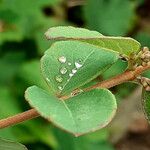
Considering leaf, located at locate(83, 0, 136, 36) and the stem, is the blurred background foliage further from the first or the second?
the stem

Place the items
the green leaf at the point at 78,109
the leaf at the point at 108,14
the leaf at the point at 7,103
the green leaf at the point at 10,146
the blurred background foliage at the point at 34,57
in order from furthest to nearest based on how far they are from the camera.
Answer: the leaf at the point at 108,14 → the blurred background foliage at the point at 34,57 → the leaf at the point at 7,103 → the green leaf at the point at 10,146 → the green leaf at the point at 78,109

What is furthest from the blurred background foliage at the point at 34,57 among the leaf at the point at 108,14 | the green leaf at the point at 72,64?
the green leaf at the point at 72,64

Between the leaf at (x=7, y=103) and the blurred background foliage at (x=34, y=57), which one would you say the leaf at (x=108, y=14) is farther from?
the leaf at (x=7, y=103)

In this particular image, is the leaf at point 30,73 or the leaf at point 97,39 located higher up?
the leaf at point 97,39

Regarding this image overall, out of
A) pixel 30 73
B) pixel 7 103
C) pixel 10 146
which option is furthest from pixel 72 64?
pixel 30 73

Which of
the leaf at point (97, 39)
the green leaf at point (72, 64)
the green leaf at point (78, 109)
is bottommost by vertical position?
the green leaf at point (72, 64)

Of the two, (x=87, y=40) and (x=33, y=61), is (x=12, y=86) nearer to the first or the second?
(x=33, y=61)

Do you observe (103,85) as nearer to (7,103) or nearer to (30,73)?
(7,103)
